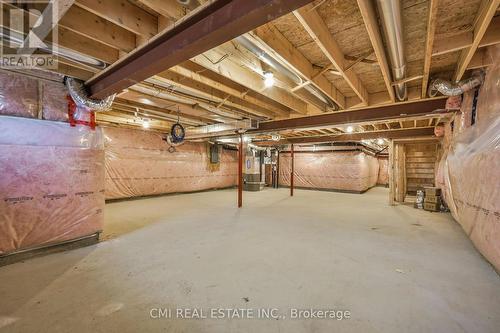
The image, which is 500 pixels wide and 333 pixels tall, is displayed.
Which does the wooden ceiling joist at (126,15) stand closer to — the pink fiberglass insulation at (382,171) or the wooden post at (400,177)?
the wooden post at (400,177)

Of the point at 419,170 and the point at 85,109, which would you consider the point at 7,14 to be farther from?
the point at 419,170

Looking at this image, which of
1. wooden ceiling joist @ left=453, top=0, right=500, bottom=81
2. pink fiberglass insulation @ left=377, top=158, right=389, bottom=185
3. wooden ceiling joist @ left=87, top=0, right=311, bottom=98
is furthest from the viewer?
pink fiberglass insulation @ left=377, top=158, right=389, bottom=185

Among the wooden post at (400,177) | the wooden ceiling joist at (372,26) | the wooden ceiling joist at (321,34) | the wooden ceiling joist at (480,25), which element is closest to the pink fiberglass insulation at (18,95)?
the wooden ceiling joist at (321,34)

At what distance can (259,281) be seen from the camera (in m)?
1.95

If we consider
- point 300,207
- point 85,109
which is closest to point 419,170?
point 300,207

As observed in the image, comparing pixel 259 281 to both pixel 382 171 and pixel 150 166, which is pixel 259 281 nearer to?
pixel 150 166

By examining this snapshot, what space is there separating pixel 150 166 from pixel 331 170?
7011mm

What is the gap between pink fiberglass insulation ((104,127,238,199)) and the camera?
19.7 feet

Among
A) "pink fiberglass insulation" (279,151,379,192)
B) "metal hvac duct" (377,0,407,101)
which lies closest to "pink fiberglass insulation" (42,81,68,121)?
"metal hvac duct" (377,0,407,101)

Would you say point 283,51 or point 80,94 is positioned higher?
point 283,51

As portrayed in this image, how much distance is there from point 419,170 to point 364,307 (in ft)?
24.9

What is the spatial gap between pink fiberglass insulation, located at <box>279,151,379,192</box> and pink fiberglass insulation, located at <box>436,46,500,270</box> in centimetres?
566

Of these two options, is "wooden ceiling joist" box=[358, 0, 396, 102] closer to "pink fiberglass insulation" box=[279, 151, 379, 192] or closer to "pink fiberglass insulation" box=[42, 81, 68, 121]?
"pink fiberglass insulation" box=[42, 81, 68, 121]

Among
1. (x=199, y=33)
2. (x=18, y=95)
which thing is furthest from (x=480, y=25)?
(x=18, y=95)
